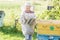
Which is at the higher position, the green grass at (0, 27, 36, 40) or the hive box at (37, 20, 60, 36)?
the hive box at (37, 20, 60, 36)

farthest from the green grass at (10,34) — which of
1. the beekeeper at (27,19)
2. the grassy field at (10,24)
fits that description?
the beekeeper at (27,19)

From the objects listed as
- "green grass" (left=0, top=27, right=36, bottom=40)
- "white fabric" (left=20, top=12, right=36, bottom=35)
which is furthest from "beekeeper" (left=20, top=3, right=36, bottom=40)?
"green grass" (left=0, top=27, right=36, bottom=40)

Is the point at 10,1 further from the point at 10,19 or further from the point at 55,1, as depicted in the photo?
the point at 55,1

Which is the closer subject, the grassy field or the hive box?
the hive box

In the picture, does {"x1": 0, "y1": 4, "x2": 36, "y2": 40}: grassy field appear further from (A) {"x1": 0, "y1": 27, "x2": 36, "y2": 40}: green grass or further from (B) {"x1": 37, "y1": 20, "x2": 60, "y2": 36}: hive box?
(B) {"x1": 37, "y1": 20, "x2": 60, "y2": 36}: hive box

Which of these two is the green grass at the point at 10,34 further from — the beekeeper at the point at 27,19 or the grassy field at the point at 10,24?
the beekeeper at the point at 27,19

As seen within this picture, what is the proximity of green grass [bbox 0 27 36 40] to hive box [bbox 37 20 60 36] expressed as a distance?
174 millimetres

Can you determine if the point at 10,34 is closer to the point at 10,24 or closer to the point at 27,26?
the point at 10,24

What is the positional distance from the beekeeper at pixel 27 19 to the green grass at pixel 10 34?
4.0 inches

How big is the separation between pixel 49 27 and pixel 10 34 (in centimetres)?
55

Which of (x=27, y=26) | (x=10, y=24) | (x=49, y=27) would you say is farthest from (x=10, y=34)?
(x=49, y=27)

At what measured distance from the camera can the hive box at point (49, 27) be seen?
8.39 ft

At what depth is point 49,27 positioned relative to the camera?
257 centimetres

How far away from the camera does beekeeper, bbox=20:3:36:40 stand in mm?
2623
